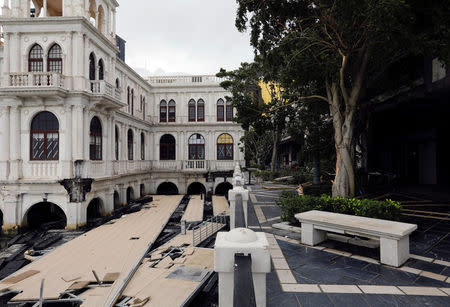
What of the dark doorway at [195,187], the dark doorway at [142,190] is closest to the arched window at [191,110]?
the dark doorway at [195,187]

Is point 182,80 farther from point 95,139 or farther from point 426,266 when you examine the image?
point 426,266

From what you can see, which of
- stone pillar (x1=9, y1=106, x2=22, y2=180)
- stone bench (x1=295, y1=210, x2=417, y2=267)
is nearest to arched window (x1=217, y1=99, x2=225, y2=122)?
stone pillar (x1=9, y1=106, x2=22, y2=180)

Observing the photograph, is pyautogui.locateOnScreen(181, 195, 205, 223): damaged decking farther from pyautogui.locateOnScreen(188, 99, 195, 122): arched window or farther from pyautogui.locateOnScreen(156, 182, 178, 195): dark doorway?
pyautogui.locateOnScreen(188, 99, 195, 122): arched window

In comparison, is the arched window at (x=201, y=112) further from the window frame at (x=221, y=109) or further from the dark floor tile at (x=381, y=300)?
the dark floor tile at (x=381, y=300)

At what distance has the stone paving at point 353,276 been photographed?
13.8 feet

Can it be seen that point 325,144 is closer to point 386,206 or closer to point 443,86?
point 443,86

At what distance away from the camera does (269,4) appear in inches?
371

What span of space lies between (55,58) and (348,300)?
69.0 ft

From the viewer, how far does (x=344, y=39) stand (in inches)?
337

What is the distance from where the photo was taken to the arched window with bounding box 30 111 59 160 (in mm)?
16734

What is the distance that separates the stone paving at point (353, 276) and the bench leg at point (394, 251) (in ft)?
0.48

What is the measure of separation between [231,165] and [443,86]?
71.9 ft

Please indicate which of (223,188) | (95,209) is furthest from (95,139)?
(223,188)

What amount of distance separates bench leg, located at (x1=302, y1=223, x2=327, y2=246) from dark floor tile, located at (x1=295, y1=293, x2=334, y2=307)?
2.43m
